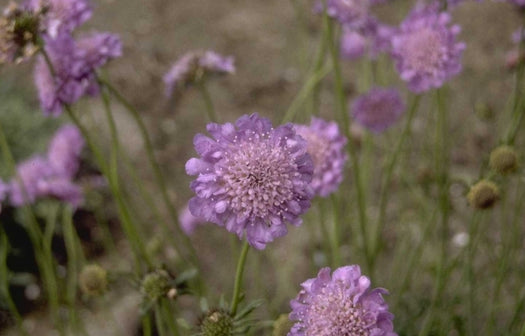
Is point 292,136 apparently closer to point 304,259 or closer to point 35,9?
point 35,9

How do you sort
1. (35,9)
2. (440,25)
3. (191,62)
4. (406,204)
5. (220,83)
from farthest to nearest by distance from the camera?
(220,83)
(406,204)
(191,62)
(440,25)
(35,9)

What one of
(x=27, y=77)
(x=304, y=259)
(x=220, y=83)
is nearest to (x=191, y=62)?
(x=304, y=259)

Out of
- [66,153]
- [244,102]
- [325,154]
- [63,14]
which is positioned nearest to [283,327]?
[325,154]

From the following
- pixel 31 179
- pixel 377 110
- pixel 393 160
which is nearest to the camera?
pixel 393 160

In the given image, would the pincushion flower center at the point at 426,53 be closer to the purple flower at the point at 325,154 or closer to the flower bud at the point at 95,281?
the purple flower at the point at 325,154

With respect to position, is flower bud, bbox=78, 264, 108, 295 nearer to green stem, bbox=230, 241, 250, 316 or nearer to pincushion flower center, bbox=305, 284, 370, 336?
green stem, bbox=230, 241, 250, 316

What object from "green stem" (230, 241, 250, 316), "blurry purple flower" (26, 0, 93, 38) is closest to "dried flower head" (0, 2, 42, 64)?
"blurry purple flower" (26, 0, 93, 38)

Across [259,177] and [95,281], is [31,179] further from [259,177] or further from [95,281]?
[259,177]

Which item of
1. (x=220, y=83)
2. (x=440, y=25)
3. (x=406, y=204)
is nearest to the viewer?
(x=440, y=25)
